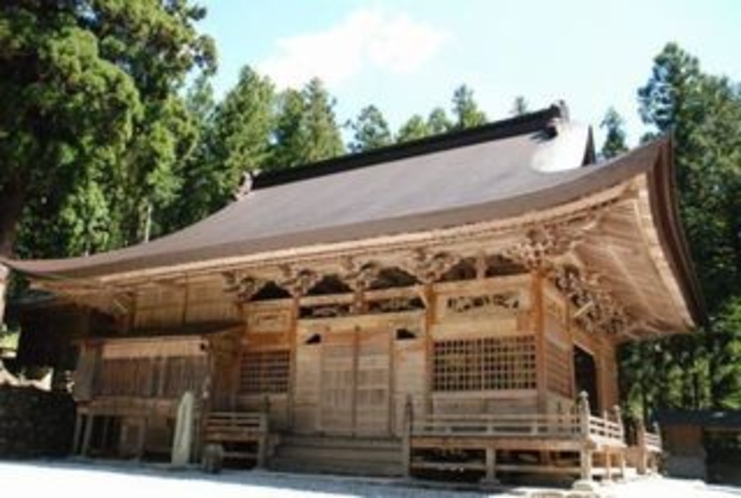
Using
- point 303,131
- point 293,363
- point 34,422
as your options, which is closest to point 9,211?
point 34,422

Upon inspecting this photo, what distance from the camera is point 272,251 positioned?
39.6 ft

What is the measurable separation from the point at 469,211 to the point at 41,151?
522 inches

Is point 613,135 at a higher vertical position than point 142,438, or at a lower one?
higher

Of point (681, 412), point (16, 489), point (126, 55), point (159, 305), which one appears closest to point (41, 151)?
point (126, 55)

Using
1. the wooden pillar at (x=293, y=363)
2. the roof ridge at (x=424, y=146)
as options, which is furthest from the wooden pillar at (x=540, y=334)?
the roof ridge at (x=424, y=146)

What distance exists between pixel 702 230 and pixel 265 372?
2394 cm

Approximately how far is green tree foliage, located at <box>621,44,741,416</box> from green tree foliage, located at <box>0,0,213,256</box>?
21.9m

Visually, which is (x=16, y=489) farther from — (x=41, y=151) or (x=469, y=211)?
(x=41, y=151)

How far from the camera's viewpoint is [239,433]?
498 inches

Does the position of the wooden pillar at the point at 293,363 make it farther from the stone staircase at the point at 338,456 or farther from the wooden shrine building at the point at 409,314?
the stone staircase at the point at 338,456

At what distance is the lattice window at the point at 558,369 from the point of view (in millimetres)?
11312

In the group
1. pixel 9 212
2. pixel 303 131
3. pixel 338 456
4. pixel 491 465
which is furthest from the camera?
pixel 303 131

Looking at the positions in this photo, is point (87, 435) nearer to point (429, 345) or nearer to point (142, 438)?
point (142, 438)

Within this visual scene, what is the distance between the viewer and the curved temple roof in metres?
9.53
